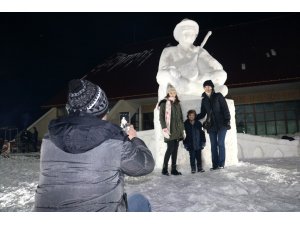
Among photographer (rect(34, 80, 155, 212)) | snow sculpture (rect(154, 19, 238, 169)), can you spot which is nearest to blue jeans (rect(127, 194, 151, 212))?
photographer (rect(34, 80, 155, 212))

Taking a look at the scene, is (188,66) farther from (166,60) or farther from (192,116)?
(192,116)

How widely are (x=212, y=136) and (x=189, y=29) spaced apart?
2078 millimetres

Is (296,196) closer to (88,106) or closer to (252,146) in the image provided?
(88,106)

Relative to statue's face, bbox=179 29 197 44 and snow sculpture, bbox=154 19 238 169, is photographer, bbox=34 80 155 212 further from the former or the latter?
statue's face, bbox=179 29 197 44

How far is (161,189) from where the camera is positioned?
11.5 ft

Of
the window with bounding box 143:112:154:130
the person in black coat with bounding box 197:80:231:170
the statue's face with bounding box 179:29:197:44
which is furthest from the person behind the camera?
the window with bounding box 143:112:154:130

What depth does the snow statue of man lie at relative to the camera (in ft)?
16.8

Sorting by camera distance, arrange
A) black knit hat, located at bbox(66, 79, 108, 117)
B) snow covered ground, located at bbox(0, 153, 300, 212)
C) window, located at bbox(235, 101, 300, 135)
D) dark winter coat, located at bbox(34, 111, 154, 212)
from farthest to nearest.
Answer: window, located at bbox(235, 101, 300, 135), snow covered ground, located at bbox(0, 153, 300, 212), black knit hat, located at bbox(66, 79, 108, 117), dark winter coat, located at bbox(34, 111, 154, 212)

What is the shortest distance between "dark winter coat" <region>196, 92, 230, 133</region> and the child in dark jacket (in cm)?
15

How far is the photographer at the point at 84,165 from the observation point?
1.38 meters

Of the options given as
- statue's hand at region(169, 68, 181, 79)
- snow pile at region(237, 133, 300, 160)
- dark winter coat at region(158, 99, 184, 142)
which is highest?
statue's hand at region(169, 68, 181, 79)

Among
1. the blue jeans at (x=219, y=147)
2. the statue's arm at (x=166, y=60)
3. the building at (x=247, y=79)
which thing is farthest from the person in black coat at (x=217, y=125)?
the building at (x=247, y=79)

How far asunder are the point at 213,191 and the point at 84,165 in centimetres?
230

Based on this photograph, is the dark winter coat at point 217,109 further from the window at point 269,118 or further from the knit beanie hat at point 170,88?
the window at point 269,118
